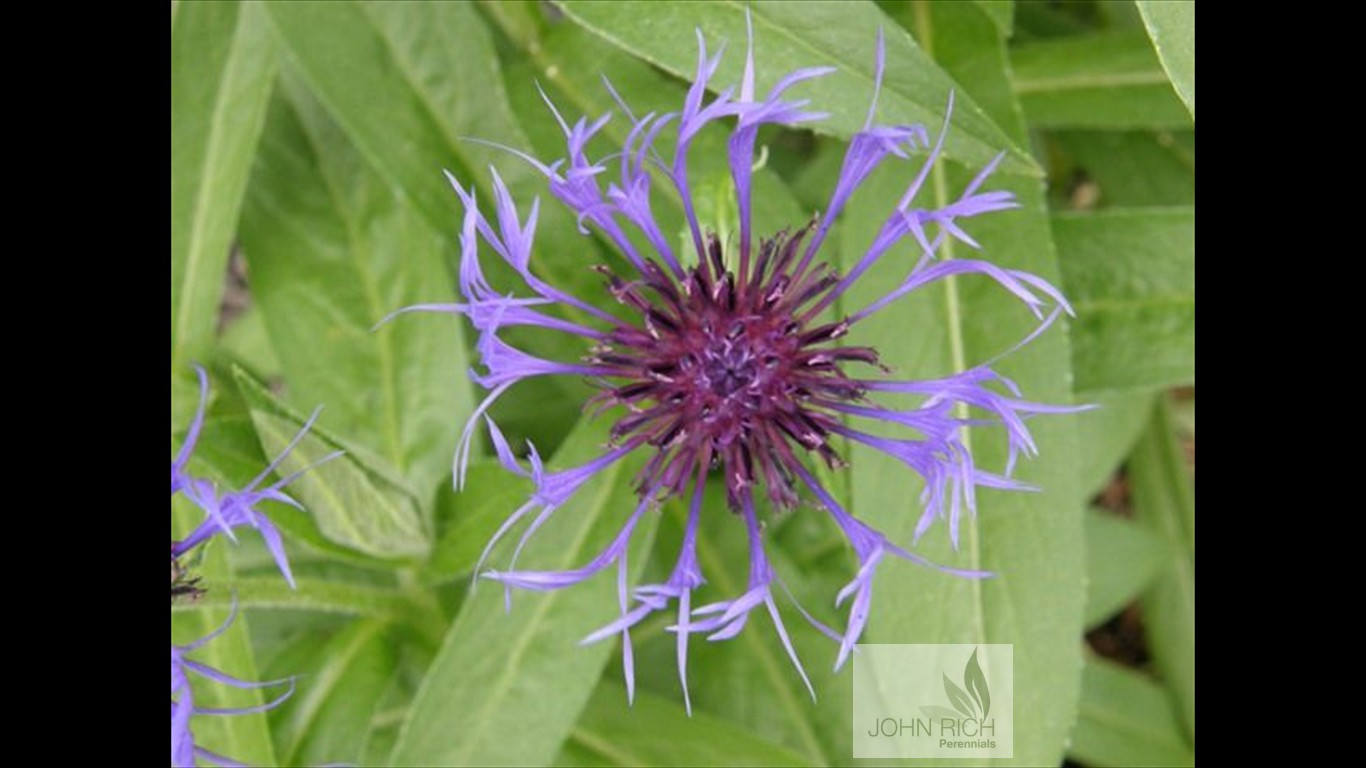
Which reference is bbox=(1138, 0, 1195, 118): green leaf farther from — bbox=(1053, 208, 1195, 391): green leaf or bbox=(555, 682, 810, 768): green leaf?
bbox=(555, 682, 810, 768): green leaf

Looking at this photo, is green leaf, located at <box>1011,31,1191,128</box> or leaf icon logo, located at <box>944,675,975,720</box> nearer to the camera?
leaf icon logo, located at <box>944,675,975,720</box>

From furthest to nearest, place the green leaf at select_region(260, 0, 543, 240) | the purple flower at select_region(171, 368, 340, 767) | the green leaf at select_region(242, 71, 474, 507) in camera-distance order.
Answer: the green leaf at select_region(242, 71, 474, 507) < the green leaf at select_region(260, 0, 543, 240) < the purple flower at select_region(171, 368, 340, 767)

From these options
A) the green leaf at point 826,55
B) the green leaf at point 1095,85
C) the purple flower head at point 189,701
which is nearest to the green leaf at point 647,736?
the purple flower head at point 189,701

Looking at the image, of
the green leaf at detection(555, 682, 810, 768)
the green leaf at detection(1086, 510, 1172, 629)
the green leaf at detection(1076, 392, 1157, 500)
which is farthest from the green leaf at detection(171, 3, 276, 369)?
the green leaf at detection(1086, 510, 1172, 629)

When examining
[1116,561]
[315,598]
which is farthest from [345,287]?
[1116,561]

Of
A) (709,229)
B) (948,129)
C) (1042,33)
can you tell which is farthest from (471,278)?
(1042,33)

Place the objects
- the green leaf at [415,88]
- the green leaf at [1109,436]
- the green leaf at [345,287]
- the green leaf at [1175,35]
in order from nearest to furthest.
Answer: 1. the green leaf at [1175,35]
2. the green leaf at [415,88]
3. the green leaf at [345,287]
4. the green leaf at [1109,436]

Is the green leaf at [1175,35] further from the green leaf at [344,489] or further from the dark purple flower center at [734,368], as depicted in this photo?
the green leaf at [344,489]
